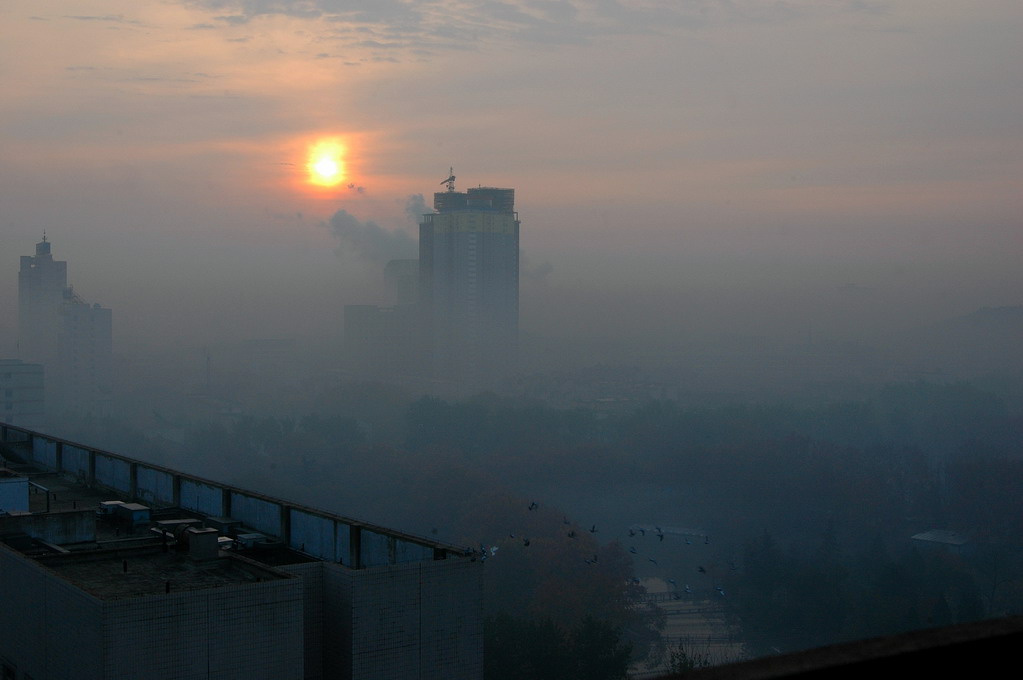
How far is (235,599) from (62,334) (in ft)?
201

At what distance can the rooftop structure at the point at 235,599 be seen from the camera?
19.4ft

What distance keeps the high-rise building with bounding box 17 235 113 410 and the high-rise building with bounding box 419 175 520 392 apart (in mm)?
24610

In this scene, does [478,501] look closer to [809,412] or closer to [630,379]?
[809,412]

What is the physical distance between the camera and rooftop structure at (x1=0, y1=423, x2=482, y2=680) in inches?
233

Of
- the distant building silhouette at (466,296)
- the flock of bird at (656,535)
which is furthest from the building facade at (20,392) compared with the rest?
the distant building silhouette at (466,296)

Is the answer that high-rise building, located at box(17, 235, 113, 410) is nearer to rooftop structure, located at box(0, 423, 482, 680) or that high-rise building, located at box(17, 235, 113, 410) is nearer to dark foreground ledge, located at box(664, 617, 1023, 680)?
rooftop structure, located at box(0, 423, 482, 680)

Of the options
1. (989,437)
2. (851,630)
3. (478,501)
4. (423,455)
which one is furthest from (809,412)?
(851,630)

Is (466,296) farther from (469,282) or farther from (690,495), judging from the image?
(690,495)

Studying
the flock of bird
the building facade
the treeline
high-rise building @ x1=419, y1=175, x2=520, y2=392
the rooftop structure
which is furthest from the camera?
high-rise building @ x1=419, y1=175, x2=520, y2=392

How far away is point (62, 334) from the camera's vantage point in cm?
6162

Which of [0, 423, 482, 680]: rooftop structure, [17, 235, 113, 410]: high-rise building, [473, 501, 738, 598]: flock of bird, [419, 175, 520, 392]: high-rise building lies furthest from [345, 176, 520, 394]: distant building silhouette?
[0, 423, 482, 680]: rooftop structure

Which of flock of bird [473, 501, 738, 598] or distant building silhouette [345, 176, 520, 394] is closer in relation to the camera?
flock of bird [473, 501, 738, 598]

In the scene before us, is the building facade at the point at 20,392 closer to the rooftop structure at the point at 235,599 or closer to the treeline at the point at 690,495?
the treeline at the point at 690,495

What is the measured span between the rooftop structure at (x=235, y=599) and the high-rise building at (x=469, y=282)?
67306 millimetres
